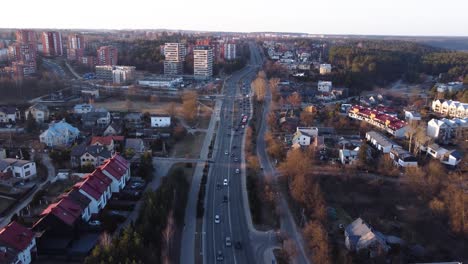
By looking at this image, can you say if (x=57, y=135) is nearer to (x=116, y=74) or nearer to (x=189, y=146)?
(x=189, y=146)

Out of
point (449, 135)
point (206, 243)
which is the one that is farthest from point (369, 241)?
point (449, 135)

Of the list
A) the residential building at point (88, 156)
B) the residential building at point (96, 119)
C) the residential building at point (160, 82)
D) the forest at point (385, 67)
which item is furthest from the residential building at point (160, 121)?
the forest at point (385, 67)

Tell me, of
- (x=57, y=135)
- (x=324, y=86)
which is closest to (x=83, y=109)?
(x=57, y=135)

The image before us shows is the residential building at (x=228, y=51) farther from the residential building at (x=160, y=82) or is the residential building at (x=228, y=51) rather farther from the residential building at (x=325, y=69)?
the residential building at (x=160, y=82)

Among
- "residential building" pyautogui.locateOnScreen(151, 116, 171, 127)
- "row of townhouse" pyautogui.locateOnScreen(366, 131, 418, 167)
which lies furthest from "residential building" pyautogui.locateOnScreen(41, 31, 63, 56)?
"row of townhouse" pyautogui.locateOnScreen(366, 131, 418, 167)

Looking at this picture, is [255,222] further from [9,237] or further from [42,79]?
[42,79]

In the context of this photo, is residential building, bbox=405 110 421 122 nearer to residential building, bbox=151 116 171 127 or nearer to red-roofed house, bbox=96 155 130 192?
residential building, bbox=151 116 171 127
